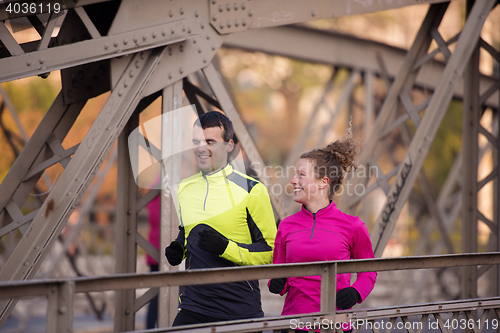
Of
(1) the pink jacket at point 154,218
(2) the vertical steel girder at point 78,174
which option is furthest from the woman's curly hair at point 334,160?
(1) the pink jacket at point 154,218

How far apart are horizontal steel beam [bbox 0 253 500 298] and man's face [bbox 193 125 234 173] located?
84cm

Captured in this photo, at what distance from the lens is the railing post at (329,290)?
2.60 m

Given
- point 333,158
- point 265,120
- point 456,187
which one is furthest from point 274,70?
point 333,158

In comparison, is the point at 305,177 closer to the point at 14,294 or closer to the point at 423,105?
the point at 14,294

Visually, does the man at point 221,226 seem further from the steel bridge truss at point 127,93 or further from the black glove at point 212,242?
the steel bridge truss at point 127,93

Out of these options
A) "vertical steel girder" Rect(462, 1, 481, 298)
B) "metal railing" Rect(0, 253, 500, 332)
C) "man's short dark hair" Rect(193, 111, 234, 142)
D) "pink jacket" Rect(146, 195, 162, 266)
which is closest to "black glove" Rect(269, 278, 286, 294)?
"metal railing" Rect(0, 253, 500, 332)

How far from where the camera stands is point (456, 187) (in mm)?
18781

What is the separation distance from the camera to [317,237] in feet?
9.57

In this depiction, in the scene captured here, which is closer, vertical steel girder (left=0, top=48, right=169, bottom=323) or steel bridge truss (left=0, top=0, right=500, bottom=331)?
vertical steel girder (left=0, top=48, right=169, bottom=323)

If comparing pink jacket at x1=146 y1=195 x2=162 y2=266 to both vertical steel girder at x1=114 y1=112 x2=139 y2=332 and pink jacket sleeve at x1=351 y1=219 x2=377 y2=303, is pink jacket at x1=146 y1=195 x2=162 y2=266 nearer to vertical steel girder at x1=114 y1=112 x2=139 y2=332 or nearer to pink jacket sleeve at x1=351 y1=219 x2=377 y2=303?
vertical steel girder at x1=114 y1=112 x2=139 y2=332

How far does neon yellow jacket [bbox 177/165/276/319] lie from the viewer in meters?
2.95

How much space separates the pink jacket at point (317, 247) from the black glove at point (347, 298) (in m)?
0.07

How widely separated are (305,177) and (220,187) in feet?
1.69

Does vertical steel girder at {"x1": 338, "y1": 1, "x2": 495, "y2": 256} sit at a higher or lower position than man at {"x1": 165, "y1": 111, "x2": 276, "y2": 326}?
higher
